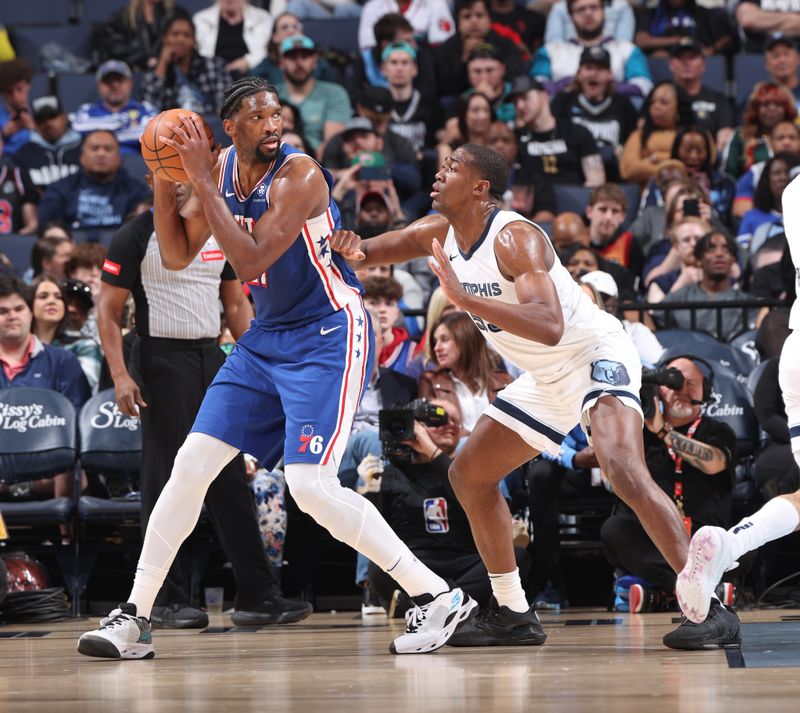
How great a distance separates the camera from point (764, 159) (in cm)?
1048

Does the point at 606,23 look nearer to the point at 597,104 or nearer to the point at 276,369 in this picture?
the point at 597,104

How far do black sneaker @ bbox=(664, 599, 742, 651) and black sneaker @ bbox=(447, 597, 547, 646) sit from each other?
57 centimetres

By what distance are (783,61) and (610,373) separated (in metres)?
7.39

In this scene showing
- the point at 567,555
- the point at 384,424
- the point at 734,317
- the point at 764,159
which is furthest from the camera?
the point at 764,159

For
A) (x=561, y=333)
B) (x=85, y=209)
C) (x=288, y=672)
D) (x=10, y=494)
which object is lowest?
(x=288, y=672)

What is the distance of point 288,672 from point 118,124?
8.00 meters

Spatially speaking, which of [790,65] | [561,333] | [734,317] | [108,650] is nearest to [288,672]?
[108,650]

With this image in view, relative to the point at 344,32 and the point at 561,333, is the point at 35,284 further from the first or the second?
the point at 344,32

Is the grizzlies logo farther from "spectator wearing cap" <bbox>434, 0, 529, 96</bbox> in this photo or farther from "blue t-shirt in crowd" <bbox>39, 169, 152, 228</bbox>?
"spectator wearing cap" <bbox>434, 0, 529, 96</bbox>

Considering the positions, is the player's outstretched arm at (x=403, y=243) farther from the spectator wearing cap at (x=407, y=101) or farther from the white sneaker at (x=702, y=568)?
the spectator wearing cap at (x=407, y=101)

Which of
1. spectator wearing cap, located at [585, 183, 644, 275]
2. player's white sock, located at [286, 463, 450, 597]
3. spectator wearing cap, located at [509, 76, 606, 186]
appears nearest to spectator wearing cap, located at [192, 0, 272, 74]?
spectator wearing cap, located at [509, 76, 606, 186]

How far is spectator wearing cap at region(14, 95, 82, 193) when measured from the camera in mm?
11172

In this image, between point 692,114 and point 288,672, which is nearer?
point 288,672

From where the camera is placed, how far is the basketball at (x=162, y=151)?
15.5ft
